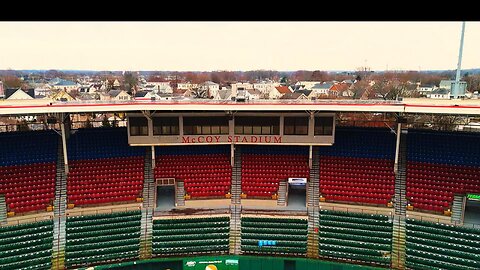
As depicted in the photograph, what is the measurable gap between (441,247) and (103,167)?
1927 cm

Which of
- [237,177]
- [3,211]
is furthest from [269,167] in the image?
[3,211]

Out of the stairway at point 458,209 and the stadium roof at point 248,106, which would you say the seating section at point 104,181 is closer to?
the stadium roof at point 248,106

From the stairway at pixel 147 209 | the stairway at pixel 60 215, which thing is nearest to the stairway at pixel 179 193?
the stairway at pixel 147 209

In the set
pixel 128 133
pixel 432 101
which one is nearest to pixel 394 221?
pixel 432 101

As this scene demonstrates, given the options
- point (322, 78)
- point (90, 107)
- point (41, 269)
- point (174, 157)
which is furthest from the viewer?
point (322, 78)

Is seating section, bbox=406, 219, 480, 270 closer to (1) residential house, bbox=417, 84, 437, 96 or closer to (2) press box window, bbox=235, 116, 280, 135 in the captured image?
(2) press box window, bbox=235, 116, 280, 135

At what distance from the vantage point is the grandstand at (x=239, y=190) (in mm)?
19984

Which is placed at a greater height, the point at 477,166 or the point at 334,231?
the point at 477,166

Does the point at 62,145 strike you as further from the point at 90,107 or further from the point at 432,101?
the point at 432,101

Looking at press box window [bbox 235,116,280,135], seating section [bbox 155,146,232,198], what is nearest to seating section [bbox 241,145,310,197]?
seating section [bbox 155,146,232,198]

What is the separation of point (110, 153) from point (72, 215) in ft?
14.3

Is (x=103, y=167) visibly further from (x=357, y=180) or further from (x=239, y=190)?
(x=357, y=180)

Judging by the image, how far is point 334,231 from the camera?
21.1m
